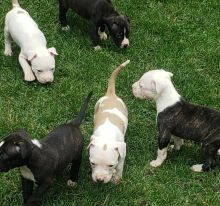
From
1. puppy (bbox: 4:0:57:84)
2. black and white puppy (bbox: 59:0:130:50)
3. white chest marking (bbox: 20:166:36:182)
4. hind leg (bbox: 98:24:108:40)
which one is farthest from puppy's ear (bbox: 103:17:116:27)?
white chest marking (bbox: 20:166:36:182)

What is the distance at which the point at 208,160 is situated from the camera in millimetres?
6699

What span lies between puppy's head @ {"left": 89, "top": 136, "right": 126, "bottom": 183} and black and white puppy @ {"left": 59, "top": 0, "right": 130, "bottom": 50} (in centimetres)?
308

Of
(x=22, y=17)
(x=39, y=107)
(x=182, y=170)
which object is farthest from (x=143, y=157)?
(x=22, y=17)

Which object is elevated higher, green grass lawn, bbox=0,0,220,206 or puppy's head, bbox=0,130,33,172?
puppy's head, bbox=0,130,33,172

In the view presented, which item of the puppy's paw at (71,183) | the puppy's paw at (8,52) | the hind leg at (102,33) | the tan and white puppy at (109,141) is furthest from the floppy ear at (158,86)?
the puppy's paw at (8,52)

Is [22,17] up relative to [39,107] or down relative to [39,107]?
up

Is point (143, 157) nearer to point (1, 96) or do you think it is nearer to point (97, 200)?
point (97, 200)

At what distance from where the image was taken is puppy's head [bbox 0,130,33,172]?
5461 millimetres

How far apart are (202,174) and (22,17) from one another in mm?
3644

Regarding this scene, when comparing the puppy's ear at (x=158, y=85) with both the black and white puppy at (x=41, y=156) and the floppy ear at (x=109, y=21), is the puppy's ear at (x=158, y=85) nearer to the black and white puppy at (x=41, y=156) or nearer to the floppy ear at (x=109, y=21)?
the black and white puppy at (x=41, y=156)

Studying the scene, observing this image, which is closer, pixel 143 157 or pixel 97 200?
pixel 97 200

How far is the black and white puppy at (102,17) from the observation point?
8773 mm

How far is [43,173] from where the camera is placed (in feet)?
18.8

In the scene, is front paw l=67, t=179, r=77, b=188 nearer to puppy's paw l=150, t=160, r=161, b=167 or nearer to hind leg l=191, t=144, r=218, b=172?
puppy's paw l=150, t=160, r=161, b=167
